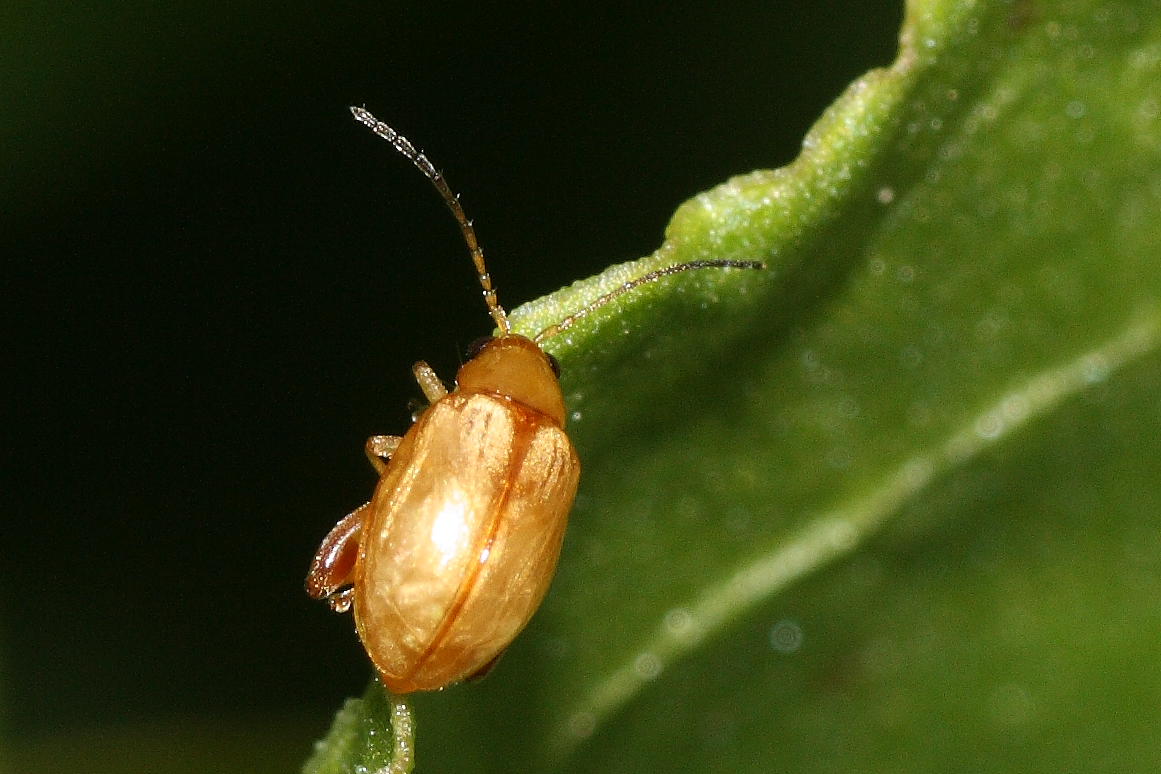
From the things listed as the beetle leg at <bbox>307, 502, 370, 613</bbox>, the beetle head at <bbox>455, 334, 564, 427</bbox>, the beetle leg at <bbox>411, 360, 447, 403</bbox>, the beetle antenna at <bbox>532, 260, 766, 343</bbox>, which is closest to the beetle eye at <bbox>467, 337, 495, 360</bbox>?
the beetle head at <bbox>455, 334, 564, 427</bbox>

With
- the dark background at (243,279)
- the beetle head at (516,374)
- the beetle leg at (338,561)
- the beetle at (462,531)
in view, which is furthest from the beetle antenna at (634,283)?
the dark background at (243,279)

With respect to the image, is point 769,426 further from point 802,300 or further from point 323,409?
point 323,409

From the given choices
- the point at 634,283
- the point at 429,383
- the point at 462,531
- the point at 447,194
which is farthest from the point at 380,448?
the point at 634,283

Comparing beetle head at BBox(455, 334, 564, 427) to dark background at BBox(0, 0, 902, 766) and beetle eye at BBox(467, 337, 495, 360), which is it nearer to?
beetle eye at BBox(467, 337, 495, 360)

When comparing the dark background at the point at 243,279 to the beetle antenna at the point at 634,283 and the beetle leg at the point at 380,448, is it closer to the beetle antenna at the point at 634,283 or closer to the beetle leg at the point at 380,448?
the beetle leg at the point at 380,448

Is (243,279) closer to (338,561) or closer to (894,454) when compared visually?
(338,561)
